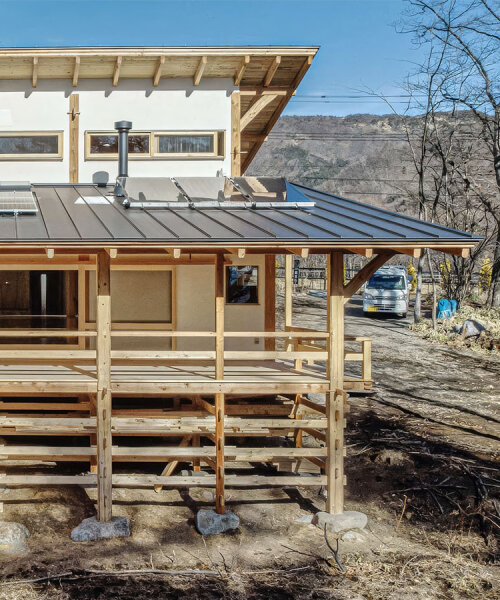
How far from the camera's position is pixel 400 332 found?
26.1 m

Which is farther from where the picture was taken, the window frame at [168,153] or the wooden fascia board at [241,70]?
the window frame at [168,153]

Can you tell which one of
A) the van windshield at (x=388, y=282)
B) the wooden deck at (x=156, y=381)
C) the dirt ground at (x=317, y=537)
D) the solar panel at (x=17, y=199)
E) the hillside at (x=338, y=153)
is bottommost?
the dirt ground at (x=317, y=537)

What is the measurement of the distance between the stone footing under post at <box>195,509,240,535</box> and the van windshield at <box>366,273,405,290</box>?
22.9 m

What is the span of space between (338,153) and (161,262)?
136944 mm

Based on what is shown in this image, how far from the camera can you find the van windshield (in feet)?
101

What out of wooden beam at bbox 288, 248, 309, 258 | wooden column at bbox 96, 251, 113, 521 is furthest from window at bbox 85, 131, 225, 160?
wooden beam at bbox 288, 248, 309, 258

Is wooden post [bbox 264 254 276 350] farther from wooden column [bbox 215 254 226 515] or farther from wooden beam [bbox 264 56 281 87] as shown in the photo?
wooden beam [bbox 264 56 281 87]

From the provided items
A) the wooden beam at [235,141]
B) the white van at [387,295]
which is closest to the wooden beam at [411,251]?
the wooden beam at [235,141]

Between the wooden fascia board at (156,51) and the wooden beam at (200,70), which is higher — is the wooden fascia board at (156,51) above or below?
above

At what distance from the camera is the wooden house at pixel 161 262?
348 inches

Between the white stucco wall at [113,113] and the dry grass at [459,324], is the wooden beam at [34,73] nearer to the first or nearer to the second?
the white stucco wall at [113,113]

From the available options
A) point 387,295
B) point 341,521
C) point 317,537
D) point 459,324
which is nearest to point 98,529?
point 317,537

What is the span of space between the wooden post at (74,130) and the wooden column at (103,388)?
13.5 ft

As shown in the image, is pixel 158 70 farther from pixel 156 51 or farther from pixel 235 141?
pixel 235 141
